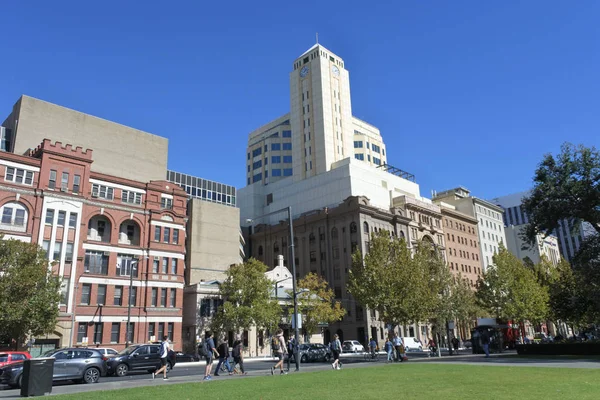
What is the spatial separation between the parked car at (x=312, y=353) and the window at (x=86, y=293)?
73.6ft

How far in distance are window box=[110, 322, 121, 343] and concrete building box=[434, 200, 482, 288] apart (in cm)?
6577

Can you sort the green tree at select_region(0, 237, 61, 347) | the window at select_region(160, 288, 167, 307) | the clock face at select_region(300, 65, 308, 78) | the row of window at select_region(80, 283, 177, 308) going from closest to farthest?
1. the green tree at select_region(0, 237, 61, 347)
2. the row of window at select_region(80, 283, 177, 308)
3. the window at select_region(160, 288, 167, 307)
4. the clock face at select_region(300, 65, 308, 78)

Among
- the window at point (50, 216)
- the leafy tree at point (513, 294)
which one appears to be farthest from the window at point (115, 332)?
the leafy tree at point (513, 294)

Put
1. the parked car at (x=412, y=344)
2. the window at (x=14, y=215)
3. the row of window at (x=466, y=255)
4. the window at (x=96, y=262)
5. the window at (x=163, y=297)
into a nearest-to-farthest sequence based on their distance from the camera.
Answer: the window at (x=14, y=215)
the window at (x=96, y=262)
the window at (x=163, y=297)
the parked car at (x=412, y=344)
the row of window at (x=466, y=255)

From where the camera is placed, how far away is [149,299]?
4984 centimetres

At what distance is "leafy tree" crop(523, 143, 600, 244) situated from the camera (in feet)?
111

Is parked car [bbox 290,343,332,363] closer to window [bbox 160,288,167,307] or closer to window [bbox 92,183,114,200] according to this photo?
window [bbox 160,288,167,307]

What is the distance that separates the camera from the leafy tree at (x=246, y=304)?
4866 centimetres

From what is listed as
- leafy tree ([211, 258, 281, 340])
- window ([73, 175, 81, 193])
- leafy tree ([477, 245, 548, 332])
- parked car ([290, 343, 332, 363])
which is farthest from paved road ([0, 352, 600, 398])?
leafy tree ([477, 245, 548, 332])

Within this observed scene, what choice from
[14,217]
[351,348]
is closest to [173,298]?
[14,217]

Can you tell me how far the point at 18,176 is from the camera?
144ft

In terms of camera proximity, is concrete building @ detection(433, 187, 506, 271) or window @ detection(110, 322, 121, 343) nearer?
window @ detection(110, 322, 121, 343)

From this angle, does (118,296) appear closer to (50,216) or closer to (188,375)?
(50,216)

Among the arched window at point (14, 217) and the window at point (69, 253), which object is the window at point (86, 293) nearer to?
the window at point (69, 253)
